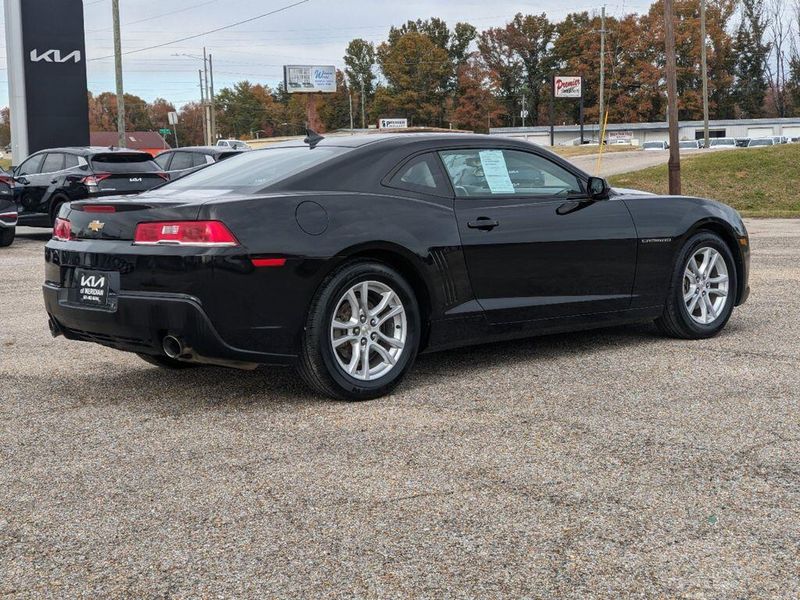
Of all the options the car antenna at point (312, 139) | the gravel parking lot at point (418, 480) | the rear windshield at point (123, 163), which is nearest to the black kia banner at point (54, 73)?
the rear windshield at point (123, 163)

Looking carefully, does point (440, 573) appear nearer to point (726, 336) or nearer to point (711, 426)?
point (711, 426)

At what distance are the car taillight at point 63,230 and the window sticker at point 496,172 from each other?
7.91ft

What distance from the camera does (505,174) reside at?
237 inches

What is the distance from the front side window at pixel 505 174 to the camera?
5828 millimetres

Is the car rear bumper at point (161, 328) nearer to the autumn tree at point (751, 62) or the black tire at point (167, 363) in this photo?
the black tire at point (167, 363)

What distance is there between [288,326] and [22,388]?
1.77 meters

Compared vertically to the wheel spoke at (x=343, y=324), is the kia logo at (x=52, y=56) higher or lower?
higher

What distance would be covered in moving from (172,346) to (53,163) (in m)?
13.9

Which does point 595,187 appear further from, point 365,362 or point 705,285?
point 365,362

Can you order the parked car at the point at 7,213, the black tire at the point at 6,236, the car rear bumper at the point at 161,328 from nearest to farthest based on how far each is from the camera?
1. the car rear bumper at the point at 161,328
2. the parked car at the point at 7,213
3. the black tire at the point at 6,236

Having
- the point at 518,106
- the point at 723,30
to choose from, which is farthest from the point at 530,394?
the point at 518,106

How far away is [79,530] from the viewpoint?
11.1ft

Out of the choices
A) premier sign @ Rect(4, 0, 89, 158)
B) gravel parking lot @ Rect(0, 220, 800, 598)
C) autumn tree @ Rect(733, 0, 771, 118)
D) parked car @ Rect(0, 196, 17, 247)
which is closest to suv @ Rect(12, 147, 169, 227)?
parked car @ Rect(0, 196, 17, 247)

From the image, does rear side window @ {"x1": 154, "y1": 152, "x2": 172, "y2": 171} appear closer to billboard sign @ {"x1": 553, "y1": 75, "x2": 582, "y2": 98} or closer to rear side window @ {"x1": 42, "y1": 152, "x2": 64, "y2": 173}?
rear side window @ {"x1": 42, "y1": 152, "x2": 64, "y2": 173}
